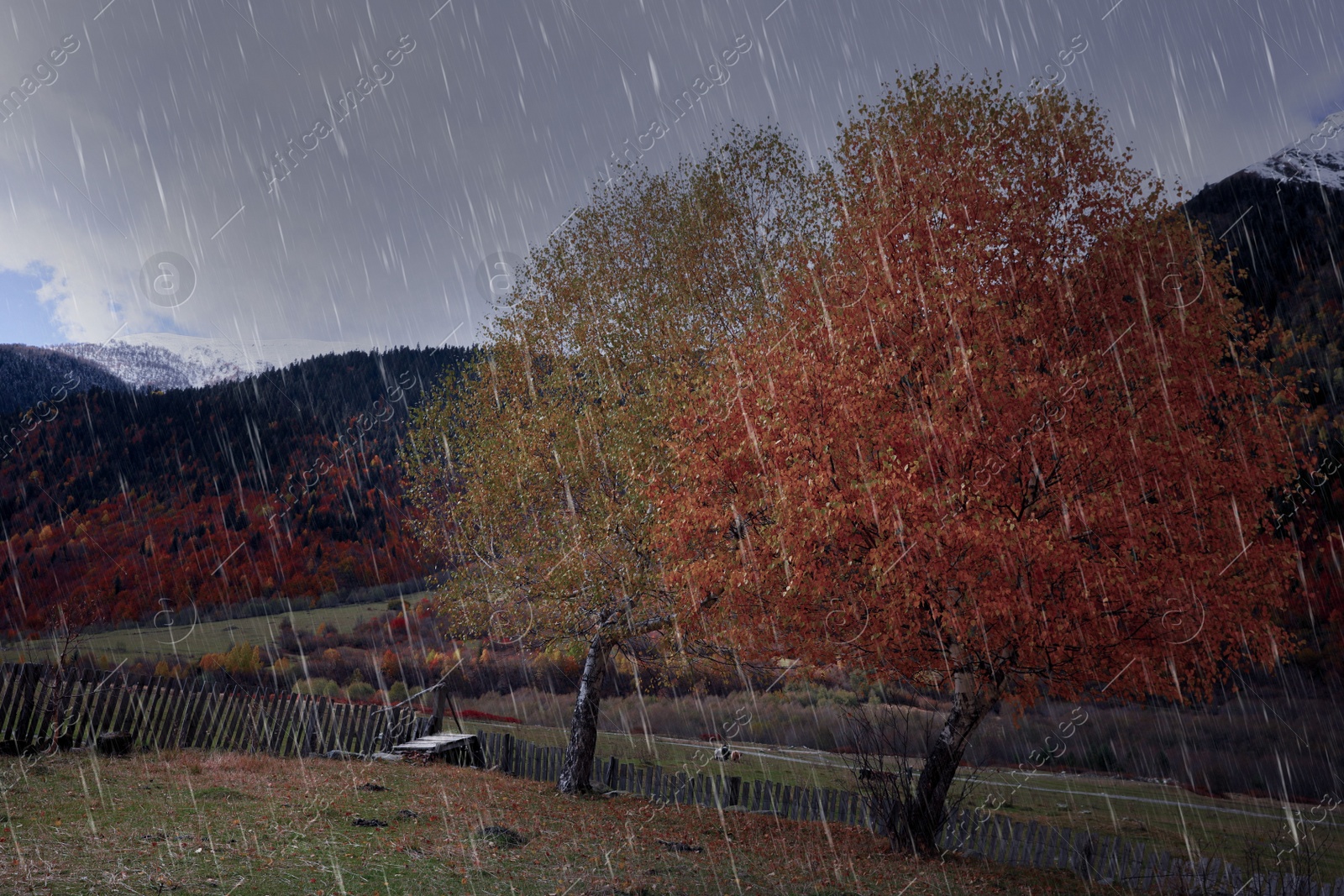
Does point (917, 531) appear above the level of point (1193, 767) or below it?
above

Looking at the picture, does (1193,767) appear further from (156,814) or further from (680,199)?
(156,814)

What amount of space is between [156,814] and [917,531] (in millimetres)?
10072

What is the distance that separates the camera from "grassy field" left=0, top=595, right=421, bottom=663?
48.5 m

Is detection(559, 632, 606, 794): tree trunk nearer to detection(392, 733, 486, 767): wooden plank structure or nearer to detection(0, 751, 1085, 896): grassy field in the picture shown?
detection(0, 751, 1085, 896): grassy field

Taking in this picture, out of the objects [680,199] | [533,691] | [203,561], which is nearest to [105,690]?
[680,199]

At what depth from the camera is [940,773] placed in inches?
477

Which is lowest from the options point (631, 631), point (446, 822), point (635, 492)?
point (446, 822)

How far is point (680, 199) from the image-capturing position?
21.4 m

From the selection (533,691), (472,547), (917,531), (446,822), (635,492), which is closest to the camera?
(917,531)

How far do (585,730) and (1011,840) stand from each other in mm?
9068

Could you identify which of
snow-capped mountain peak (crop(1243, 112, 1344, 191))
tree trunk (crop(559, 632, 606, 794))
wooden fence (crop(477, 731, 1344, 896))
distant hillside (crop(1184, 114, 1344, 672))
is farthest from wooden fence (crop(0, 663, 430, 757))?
snow-capped mountain peak (crop(1243, 112, 1344, 191))

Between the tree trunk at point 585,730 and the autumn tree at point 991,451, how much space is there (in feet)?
16.6

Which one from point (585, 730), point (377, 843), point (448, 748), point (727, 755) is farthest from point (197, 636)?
point (377, 843)

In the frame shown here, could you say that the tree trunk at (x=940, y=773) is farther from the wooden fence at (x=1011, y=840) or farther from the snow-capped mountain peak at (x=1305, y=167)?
the snow-capped mountain peak at (x=1305, y=167)
